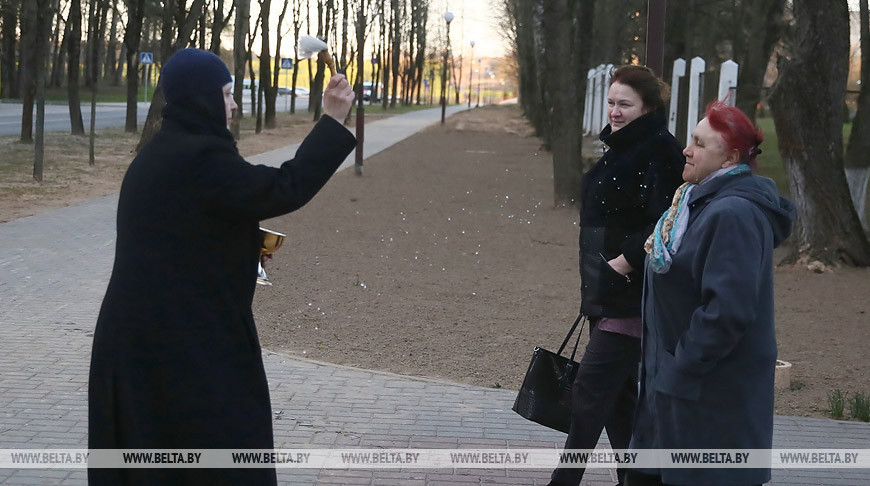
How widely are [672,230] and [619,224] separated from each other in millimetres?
858

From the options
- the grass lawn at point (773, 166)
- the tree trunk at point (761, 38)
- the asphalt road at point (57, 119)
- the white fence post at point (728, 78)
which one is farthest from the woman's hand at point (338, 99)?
the asphalt road at point (57, 119)

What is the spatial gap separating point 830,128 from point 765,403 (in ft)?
27.5

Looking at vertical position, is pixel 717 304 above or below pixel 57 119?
below

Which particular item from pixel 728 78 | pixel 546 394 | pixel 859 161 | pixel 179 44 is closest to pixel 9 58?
pixel 179 44

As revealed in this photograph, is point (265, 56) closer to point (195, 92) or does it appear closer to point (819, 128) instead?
point (819, 128)

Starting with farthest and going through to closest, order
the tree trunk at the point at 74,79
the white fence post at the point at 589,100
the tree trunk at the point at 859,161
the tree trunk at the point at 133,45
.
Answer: the white fence post at the point at 589,100
the tree trunk at the point at 133,45
the tree trunk at the point at 74,79
the tree trunk at the point at 859,161

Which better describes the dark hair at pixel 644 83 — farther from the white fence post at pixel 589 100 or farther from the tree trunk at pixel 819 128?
the white fence post at pixel 589 100

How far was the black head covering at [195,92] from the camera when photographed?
2.96m

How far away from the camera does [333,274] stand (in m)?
10.4

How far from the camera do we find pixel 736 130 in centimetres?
315

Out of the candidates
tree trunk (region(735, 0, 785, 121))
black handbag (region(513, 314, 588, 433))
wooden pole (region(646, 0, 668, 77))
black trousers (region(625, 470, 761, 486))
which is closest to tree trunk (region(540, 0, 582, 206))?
wooden pole (region(646, 0, 668, 77))

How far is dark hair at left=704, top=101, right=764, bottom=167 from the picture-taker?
3.15m

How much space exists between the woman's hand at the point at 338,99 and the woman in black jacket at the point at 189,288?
A: 0.57ft

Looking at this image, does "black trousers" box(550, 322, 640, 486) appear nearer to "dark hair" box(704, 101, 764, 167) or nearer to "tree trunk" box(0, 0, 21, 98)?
"dark hair" box(704, 101, 764, 167)
